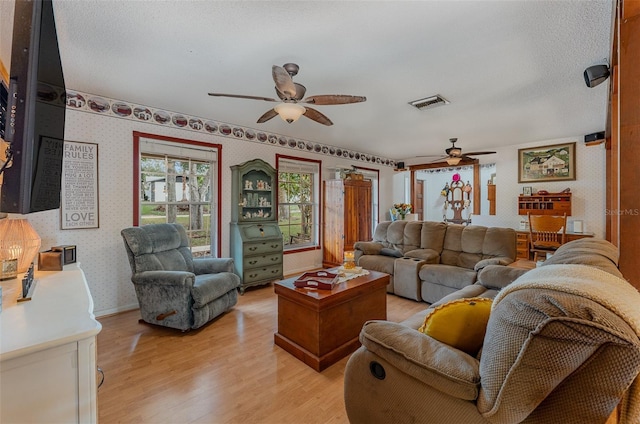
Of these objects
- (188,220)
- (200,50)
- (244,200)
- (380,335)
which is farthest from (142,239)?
Answer: (380,335)

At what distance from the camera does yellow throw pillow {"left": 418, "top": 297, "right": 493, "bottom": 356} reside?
121 centimetres

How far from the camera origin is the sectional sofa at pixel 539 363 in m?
0.70

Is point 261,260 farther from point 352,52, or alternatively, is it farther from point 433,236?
point 352,52

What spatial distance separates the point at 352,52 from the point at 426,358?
2.16m

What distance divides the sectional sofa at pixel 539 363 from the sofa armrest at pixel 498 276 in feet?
5.04

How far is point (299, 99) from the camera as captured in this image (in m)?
2.45

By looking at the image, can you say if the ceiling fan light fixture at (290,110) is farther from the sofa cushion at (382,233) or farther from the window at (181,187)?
the sofa cushion at (382,233)

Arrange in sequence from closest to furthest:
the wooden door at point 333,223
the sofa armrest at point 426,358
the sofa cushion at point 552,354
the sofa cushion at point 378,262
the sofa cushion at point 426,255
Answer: the sofa cushion at point 552,354
the sofa armrest at point 426,358
the sofa cushion at point 426,255
the sofa cushion at point 378,262
the wooden door at point 333,223

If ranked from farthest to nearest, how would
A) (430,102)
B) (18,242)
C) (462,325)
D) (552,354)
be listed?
1. (430,102)
2. (18,242)
3. (462,325)
4. (552,354)

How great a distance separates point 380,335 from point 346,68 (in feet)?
7.17

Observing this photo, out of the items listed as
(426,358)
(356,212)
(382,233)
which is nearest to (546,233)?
(382,233)

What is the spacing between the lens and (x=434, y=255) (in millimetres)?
3863

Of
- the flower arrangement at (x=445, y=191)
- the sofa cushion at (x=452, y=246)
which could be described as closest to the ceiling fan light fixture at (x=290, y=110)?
the sofa cushion at (x=452, y=246)

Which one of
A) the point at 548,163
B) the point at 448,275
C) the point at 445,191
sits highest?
the point at 548,163
